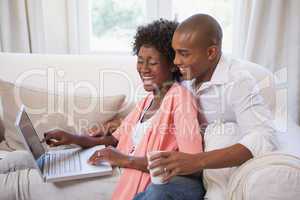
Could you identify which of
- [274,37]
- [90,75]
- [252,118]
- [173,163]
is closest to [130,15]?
[90,75]

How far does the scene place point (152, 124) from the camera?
135 cm

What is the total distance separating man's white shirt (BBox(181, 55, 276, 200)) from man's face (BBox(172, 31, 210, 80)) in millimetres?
67

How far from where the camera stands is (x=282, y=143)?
1.25 m

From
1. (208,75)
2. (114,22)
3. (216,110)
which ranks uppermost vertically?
(114,22)

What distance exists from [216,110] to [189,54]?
0.25 meters

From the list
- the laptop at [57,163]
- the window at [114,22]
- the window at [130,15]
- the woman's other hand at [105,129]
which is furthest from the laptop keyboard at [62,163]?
the window at [114,22]

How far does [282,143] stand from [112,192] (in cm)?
64

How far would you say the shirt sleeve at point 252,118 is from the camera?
3.69ft

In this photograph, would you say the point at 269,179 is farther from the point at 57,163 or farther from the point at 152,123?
the point at 57,163

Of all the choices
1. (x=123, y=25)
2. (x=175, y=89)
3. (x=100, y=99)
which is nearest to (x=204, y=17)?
(x=175, y=89)

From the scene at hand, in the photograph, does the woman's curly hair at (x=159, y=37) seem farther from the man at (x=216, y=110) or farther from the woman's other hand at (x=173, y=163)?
the woman's other hand at (x=173, y=163)

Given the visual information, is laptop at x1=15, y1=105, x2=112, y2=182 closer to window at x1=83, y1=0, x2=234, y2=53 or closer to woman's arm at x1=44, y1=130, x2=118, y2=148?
woman's arm at x1=44, y1=130, x2=118, y2=148

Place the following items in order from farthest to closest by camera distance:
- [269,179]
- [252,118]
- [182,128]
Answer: [182,128], [252,118], [269,179]

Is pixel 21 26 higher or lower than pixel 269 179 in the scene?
higher
